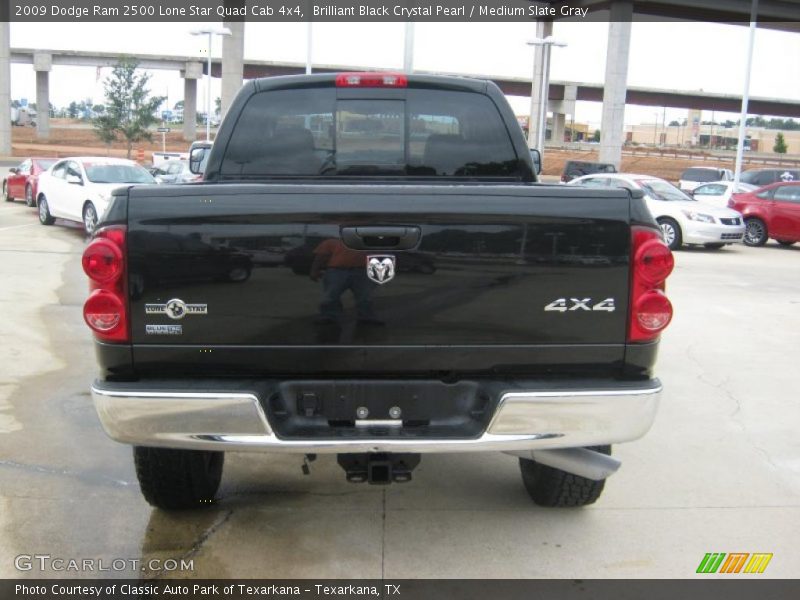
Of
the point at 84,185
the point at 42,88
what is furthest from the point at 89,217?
the point at 42,88

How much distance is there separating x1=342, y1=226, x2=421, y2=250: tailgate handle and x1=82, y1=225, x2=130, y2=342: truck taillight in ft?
2.88

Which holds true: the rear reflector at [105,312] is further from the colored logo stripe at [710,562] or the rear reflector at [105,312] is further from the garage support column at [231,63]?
the garage support column at [231,63]

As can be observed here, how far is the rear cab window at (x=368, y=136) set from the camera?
4914 millimetres

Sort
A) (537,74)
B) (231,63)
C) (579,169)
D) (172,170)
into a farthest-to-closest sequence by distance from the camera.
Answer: (537,74)
(231,63)
(579,169)
(172,170)

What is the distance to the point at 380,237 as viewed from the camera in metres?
3.28

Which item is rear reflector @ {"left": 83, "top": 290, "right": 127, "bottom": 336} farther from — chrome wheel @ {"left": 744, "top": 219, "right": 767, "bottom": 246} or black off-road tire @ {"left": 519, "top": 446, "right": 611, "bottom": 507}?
chrome wheel @ {"left": 744, "top": 219, "right": 767, "bottom": 246}

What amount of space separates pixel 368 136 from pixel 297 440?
90.7 inches

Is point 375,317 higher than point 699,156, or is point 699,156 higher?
point 699,156

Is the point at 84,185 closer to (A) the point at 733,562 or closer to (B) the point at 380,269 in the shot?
(B) the point at 380,269

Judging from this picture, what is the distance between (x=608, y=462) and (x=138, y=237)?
2.19 meters

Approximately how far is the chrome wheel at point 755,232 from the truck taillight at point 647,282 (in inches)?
702

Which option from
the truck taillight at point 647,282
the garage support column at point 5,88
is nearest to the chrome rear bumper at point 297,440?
the truck taillight at point 647,282

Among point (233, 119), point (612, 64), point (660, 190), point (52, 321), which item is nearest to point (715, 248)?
point (660, 190)

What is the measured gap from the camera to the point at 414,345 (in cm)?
336
